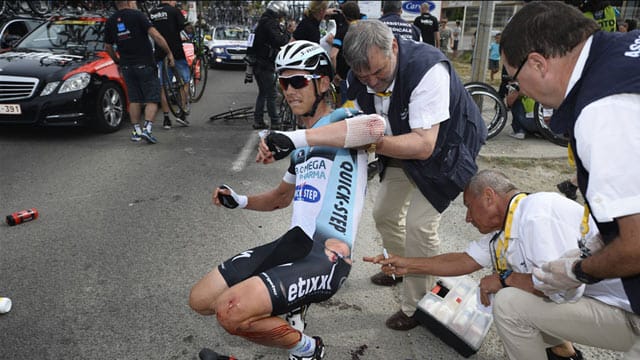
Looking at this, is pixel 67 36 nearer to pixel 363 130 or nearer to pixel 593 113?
pixel 363 130

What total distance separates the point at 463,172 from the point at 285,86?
1170 millimetres

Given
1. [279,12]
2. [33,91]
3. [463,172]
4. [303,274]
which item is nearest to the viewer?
[303,274]

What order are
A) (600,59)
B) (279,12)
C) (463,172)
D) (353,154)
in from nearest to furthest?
(600,59), (353,154), (463,172), (279,12)

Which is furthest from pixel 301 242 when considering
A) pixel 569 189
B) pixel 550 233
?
pixel 569 189

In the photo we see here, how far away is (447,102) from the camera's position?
2463mm

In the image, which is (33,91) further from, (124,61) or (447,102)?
(447,102)

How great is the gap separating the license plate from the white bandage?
20.8 feet

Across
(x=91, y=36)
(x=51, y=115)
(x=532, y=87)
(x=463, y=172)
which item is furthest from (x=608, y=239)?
(x=91, y=36)

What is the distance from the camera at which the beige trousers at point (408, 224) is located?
2.80m

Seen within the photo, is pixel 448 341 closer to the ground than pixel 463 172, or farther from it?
closer to the ground

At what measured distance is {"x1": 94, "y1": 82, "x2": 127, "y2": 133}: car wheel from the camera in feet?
23.2

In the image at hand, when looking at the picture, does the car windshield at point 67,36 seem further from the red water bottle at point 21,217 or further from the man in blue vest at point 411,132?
the man in blue vest at point 411,132

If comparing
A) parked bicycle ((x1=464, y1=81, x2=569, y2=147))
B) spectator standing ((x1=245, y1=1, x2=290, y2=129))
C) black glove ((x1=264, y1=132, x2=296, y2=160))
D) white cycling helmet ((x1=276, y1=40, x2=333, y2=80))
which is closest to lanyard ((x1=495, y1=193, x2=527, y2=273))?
black glove ((x1=264, y1=132, x2=296, y2=160))

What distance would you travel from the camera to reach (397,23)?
5.68 metres
